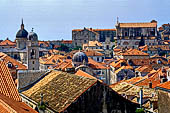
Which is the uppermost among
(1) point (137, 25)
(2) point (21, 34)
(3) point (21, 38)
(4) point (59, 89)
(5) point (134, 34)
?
(1) point (137, 25)

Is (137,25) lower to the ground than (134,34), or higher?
higher

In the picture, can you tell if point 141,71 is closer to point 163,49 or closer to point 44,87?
point 44,87

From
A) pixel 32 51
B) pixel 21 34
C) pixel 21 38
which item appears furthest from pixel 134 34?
pixel 32 51

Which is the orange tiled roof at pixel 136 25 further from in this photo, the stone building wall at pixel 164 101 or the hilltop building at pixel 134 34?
the stone building wall at pixel 164 101

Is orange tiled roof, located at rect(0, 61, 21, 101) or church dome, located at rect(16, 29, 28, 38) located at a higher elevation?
church dome, located at rect(16, 29, 28, 38)

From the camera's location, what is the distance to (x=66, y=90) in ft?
84.7

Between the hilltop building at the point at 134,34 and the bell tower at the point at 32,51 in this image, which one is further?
the hilltop building at the point at 134,34

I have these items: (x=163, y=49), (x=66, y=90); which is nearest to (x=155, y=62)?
(x=163, y=49)

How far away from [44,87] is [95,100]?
25.2ft

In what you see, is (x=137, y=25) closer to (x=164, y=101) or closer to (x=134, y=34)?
(x=134, y=34)

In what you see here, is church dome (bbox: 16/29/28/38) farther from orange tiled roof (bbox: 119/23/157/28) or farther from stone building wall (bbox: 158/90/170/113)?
stone building wall (bbox: 158/90/170/113)

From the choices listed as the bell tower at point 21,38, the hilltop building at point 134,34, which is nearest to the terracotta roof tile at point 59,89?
the bell tower at point 21,38

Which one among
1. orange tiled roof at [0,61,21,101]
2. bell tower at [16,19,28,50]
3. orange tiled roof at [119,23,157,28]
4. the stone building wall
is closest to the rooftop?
orange tiled roof at [119,23,157,28]

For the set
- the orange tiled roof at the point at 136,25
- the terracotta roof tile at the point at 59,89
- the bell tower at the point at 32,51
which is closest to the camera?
the terracotta roof tile at the point at 59,89
